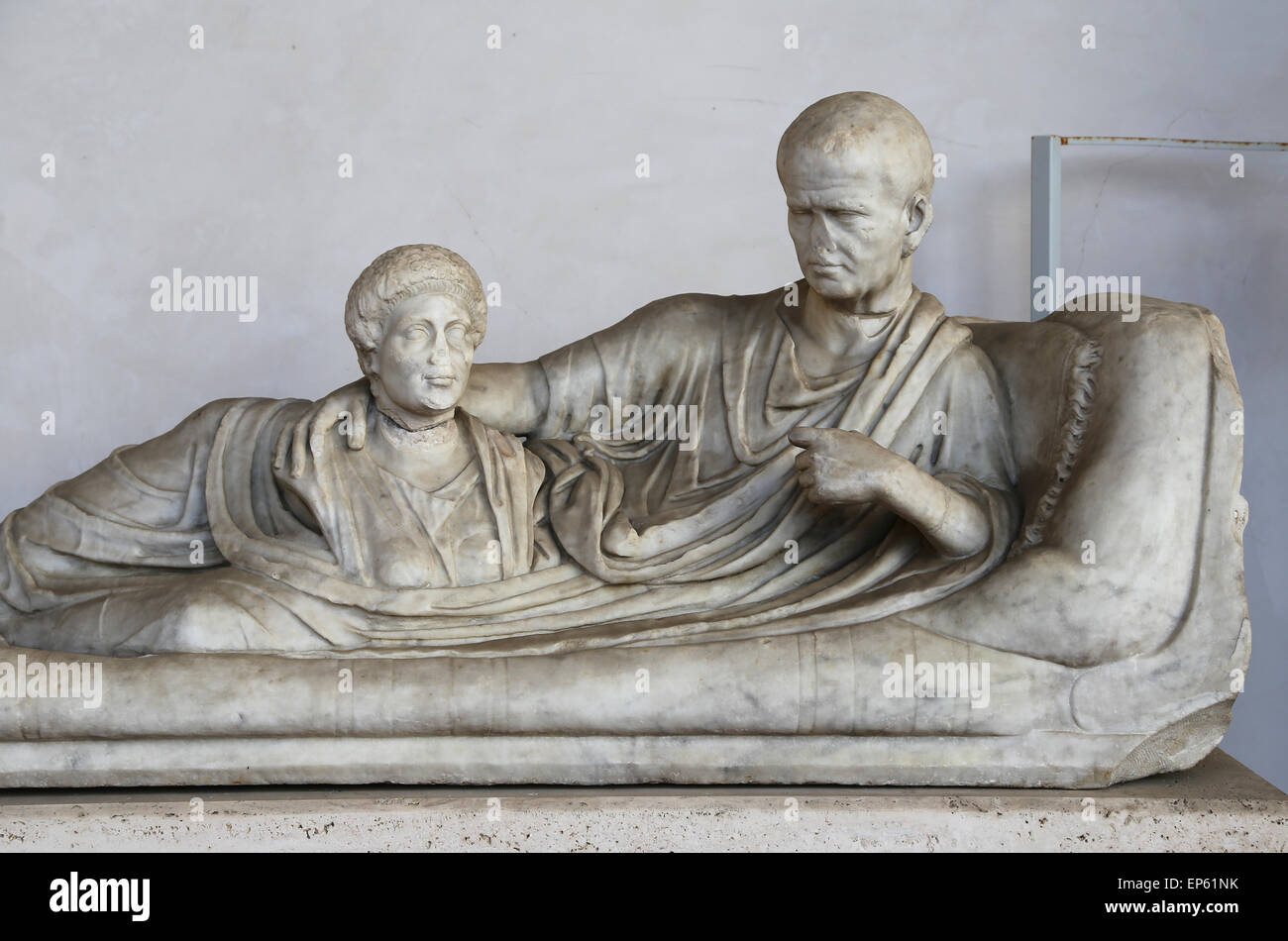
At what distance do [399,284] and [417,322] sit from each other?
9cm

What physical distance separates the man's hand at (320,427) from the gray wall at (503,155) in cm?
210

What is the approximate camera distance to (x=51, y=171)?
6.19 meters

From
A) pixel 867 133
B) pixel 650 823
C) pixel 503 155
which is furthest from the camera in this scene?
pixel 503 155

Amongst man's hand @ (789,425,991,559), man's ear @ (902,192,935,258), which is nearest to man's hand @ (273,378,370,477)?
man's hand @ (789,425,991,559)

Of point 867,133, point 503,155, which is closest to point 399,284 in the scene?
point 867,133

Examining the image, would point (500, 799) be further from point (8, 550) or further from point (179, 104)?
point (179, 104)

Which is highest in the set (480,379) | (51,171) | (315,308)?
(51,171)

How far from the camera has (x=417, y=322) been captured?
13.1 feet

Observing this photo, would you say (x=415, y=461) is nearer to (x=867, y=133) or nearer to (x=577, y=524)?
(x=577, y=524)

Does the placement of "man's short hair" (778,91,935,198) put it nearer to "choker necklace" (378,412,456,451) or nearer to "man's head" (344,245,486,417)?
"man's head" (344,245,486,417)

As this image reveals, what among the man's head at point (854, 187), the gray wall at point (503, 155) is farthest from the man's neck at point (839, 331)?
the gray wall at point (503, 155)

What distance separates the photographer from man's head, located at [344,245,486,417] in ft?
13.0

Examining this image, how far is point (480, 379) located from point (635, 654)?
Result: 3.13 feet

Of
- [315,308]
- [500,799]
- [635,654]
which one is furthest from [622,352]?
[315,308]
